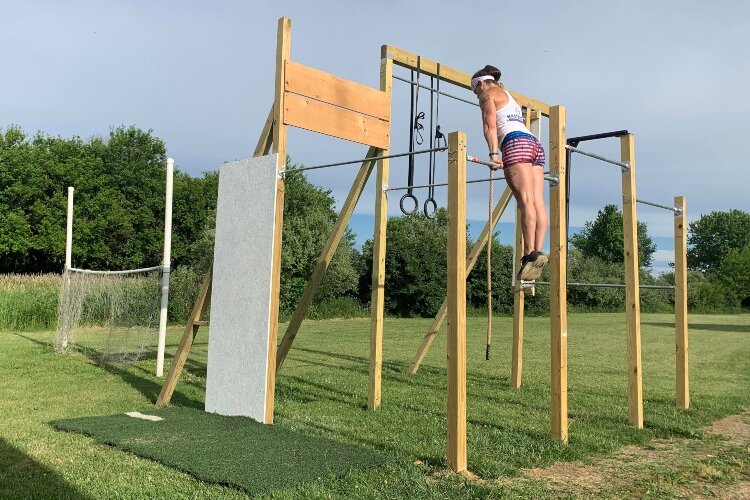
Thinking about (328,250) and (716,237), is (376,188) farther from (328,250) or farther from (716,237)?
(716,237)

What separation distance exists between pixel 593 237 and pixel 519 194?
48626 mm

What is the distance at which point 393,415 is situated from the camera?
5.89m

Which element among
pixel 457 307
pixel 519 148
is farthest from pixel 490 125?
pixel 457 307

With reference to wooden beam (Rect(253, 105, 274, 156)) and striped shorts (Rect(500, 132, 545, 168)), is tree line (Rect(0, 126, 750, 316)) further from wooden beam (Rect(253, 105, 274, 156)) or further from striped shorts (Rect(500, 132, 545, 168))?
striped shorts (Rect(500, 132, 545, 168))

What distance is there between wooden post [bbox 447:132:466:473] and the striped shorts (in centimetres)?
71

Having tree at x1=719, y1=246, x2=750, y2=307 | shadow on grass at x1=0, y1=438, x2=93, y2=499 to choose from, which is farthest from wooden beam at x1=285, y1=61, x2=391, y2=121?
tree at x1=719, y1=246, x2=750, y2=307

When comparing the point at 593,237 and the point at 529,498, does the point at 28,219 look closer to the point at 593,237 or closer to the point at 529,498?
the point at 529,498

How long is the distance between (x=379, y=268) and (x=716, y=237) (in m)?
65.1

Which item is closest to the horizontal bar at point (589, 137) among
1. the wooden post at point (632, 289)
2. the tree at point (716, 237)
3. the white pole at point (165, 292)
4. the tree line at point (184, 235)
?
the wooden post at point (632, 289)

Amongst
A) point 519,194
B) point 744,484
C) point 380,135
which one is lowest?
point 744,484

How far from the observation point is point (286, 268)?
28.4m

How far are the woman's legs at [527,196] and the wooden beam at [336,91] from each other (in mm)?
1971

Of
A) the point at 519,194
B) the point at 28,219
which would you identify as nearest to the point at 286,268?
the point at 28,219

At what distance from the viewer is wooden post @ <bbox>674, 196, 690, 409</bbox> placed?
6.46 metres
